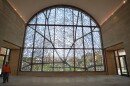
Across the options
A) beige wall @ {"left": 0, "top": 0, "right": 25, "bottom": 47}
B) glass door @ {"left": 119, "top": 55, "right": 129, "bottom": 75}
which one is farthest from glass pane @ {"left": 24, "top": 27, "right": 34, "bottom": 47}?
glass door @ {"left": 119, "top": 55, "right": 129, "bottom": 75}

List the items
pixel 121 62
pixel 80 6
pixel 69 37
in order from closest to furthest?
pixel 121 62, pixel 69 37, pixel 80 6

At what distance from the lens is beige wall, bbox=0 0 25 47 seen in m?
5.33

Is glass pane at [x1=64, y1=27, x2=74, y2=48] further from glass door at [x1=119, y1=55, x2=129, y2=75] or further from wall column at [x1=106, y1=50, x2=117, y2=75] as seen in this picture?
glass door at [x1=119, y1=55, x2=129, y2=75]

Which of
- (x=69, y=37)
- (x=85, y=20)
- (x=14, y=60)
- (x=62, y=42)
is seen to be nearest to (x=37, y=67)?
(x=14, y=60)

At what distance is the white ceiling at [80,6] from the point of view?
22.2 ft

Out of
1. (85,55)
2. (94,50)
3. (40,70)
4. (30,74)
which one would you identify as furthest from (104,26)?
(30,74)

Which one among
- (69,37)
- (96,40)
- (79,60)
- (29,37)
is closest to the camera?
(79,60)

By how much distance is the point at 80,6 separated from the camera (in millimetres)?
8953

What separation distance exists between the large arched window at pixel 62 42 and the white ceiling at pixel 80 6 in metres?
0.50

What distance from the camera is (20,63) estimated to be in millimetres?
7891

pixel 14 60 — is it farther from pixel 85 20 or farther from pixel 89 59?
pixel 85 20

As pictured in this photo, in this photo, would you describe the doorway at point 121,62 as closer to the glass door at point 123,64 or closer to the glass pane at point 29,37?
the glass door at point 123,64

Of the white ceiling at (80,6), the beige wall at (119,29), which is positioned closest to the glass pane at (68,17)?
the white ceiling at (80,6)

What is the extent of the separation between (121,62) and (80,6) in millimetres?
5945
